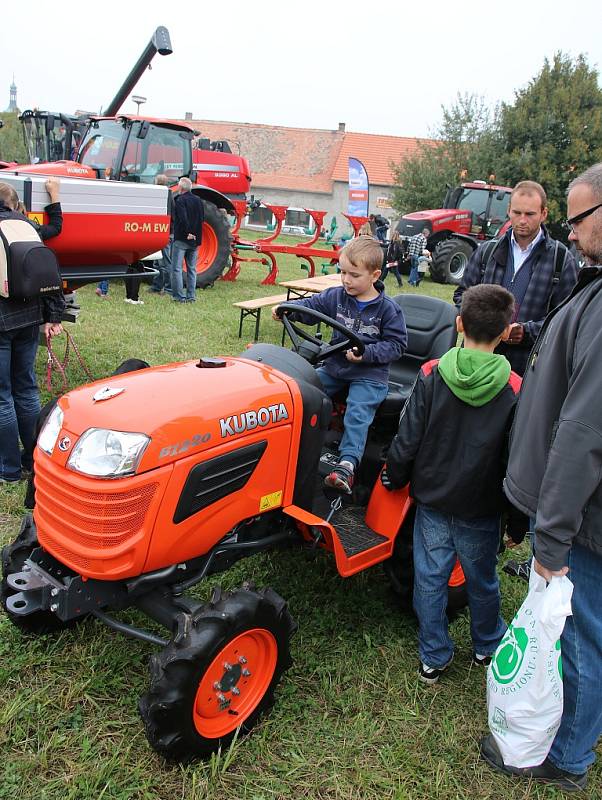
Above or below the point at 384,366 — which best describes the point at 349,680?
below

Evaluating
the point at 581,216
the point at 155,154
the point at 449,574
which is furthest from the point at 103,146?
the point at 581,216

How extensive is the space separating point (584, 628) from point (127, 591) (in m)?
1.49

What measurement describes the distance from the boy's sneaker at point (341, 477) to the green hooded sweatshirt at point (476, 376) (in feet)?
2.28

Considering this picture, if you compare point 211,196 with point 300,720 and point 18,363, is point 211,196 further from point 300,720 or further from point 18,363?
point 300,720

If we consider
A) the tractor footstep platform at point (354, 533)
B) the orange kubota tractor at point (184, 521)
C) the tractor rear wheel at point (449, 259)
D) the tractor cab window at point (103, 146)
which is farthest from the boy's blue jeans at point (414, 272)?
the orange kubota tractor at point (184, 521)

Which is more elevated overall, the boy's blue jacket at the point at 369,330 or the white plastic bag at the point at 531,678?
the boy's blue jacket at the point at 369,330

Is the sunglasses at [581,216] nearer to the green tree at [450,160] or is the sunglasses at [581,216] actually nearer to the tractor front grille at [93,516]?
the tractor front grille at [93,516]

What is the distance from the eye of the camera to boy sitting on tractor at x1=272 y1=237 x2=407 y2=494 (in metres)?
3.00

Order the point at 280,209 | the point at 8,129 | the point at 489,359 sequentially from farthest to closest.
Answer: the point at 8,129 < the point at 280,209 < the point at 489,359

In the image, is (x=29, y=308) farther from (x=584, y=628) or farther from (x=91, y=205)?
(x=584, y=628)

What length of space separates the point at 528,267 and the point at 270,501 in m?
2.15

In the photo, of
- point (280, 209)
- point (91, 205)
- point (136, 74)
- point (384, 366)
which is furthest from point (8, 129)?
point (384, 366)

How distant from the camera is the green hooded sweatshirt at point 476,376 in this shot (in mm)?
2326

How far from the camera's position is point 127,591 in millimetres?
2170
